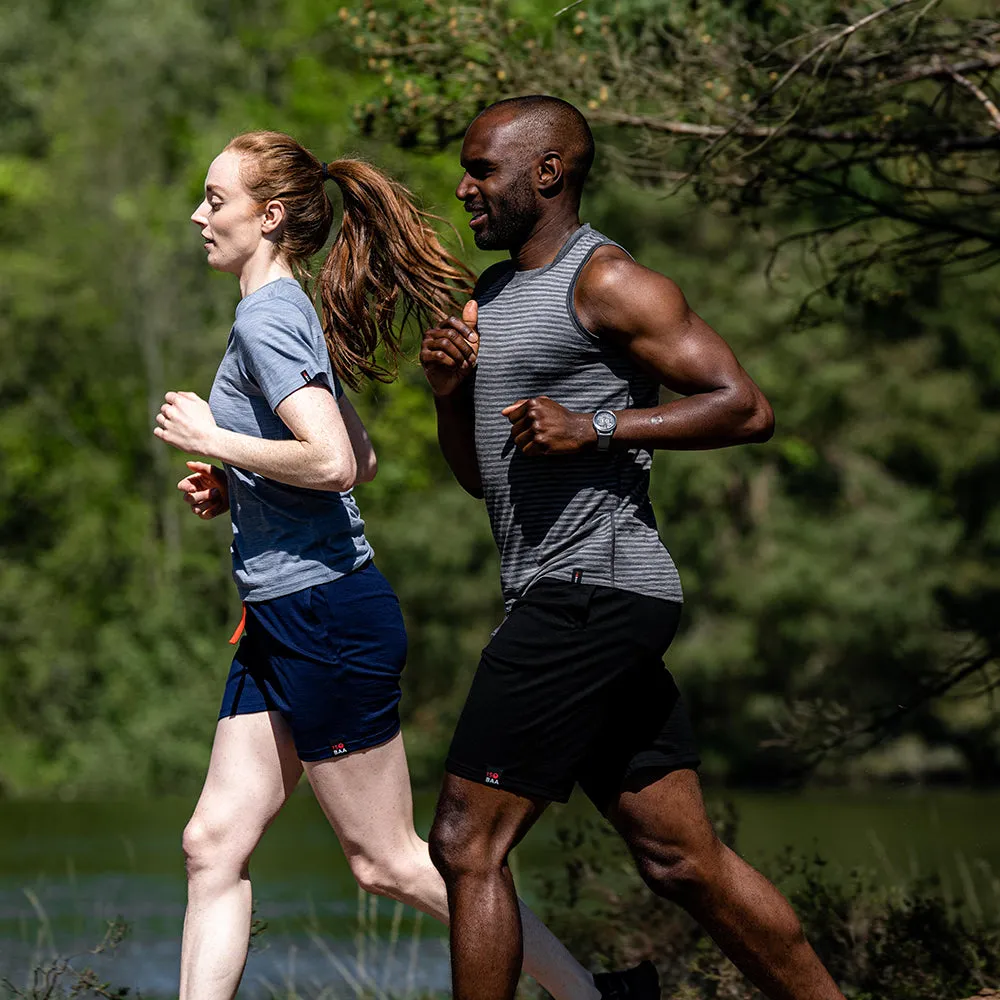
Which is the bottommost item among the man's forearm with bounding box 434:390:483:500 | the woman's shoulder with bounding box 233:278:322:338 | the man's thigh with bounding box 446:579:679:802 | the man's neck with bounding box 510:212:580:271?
the man's thigh with bounding box 446:579:679:802

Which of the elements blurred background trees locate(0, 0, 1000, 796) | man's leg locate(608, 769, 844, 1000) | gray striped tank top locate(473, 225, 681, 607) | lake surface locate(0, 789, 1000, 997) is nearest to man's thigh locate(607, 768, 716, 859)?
man's leg locate(608, 769, 844, 1000)

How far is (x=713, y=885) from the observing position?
15.0ft

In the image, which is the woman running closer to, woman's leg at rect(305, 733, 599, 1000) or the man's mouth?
woman's leg at rect(305, 733, 599, 1000)

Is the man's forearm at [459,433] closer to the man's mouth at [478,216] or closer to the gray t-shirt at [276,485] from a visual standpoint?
the gray t-shirt at [276,485]

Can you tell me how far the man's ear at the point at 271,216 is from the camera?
4.79 meters

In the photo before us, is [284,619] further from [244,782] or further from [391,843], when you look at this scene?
[391,843]

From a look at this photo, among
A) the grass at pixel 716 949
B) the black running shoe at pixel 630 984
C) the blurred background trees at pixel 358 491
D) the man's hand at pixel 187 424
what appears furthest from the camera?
the blurred background trees at pixel 358 491

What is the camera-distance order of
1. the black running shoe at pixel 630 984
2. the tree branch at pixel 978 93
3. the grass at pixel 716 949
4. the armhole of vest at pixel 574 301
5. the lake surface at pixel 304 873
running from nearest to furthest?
1. the armhole of vest at pixel 574 301
2. the black running shoe at pixel 630 984
3. the grass at pixel 716 949
4. the tree branch at pixel 978 93
5. the lake surface at pixel 304 873

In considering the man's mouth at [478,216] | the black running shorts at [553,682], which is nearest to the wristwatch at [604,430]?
the black running shorts at [553,682]

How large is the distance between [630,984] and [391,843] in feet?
2.22

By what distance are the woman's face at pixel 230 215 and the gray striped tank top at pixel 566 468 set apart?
0.67 m

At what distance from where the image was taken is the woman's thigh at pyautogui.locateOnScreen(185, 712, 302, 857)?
4.64 m

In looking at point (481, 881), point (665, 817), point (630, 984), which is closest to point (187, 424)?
point (481, 881)

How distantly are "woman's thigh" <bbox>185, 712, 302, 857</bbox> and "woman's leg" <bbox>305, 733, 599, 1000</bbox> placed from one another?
0.30 feet
